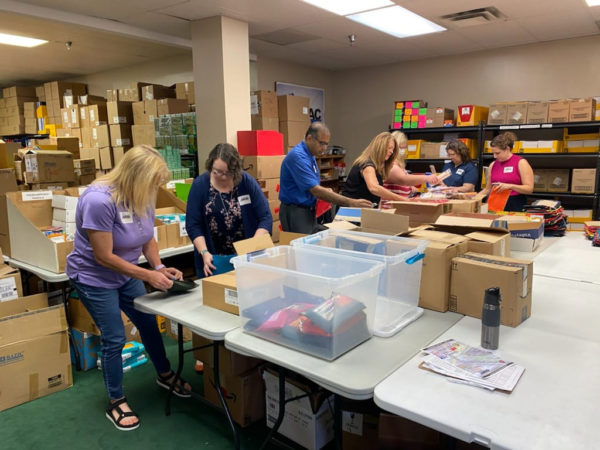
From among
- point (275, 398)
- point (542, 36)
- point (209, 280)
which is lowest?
point (275, 398)

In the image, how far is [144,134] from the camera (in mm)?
5965

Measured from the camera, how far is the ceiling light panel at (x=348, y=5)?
3.97 meters

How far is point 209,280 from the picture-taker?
1913mm

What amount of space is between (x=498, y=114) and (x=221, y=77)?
3.47 m

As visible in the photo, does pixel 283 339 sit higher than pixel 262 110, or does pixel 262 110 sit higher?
pixel 262 110

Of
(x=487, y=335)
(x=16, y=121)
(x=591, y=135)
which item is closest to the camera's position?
(x=487, y=335)

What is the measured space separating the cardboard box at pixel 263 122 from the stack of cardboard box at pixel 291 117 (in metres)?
0.12

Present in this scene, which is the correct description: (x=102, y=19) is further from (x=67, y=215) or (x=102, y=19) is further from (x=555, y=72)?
(x=555, y=72)

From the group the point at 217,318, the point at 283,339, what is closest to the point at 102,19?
the point at 217,318

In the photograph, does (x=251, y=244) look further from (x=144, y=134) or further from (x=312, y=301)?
(x=144, y=134)

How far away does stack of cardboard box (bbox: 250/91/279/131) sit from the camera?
542cm

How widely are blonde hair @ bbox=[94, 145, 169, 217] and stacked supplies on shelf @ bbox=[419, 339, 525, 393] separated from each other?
54.3 inches

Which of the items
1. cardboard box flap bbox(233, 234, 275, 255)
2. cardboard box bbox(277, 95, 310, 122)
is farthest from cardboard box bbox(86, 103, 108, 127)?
A: cardboard box flap bbox(233, 234, 275, 255)

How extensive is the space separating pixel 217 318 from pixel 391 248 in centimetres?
79
